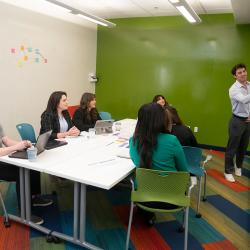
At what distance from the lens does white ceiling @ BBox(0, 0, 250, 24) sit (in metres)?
4.80

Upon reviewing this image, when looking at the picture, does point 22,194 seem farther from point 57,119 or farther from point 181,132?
point 181,132

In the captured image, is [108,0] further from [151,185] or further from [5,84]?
[151,185]

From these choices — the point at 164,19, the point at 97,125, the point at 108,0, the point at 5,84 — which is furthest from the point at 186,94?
the point at 5,84

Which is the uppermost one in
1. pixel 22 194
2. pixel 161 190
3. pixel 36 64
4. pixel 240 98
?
pixel 36 64

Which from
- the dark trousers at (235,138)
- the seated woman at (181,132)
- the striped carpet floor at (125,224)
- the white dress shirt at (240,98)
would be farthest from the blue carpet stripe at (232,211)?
the white dress shirt at (240,98)

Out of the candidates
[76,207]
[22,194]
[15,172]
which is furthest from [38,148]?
[76,207]

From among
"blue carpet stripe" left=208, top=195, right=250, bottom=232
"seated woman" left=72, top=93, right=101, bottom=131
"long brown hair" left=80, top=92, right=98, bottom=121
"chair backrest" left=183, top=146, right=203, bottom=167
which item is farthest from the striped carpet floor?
"long brown hair" left=80, top=92, right=98, bottom=121

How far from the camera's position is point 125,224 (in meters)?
2.69

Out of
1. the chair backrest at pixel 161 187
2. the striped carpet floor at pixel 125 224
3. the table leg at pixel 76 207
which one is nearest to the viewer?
the chair backrest at pixel 161 187

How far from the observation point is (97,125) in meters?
3.52

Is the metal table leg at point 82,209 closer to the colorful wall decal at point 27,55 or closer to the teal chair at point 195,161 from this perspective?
the teal chair at point 195,161

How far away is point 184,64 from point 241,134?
7.75 feet

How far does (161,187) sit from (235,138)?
7.77ft

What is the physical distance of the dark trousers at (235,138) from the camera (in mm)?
3953
